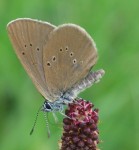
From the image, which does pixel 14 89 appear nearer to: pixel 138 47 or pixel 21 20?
pixel 138 47

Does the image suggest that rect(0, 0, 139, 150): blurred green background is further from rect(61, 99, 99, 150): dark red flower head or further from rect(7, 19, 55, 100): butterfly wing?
rect(61, 99, 99, 150): dark red flower head

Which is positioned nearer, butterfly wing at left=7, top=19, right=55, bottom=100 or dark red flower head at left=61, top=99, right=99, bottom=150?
dark red flower head at left=61, top=99, right=99, bottom=150

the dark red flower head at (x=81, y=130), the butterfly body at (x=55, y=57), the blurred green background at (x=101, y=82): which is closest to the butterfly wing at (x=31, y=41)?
the butterfly body at (x=55, y=57)

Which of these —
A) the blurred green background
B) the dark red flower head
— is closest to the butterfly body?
the dark red flower head

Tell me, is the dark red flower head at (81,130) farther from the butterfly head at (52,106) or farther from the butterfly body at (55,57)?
the butterfly head at (52,106)

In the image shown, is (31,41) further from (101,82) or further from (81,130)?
(101,82)

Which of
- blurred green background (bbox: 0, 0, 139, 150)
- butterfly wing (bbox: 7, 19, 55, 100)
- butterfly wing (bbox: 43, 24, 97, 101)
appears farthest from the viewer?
blurred green background (bbox: 0, 0, 139, 150)
